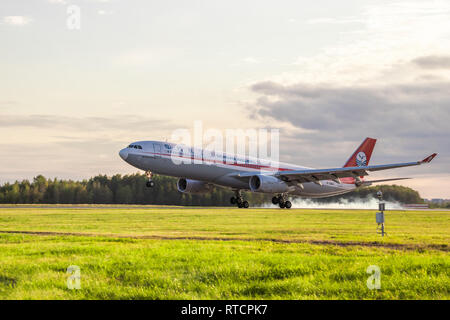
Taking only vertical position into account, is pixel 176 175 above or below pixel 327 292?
above

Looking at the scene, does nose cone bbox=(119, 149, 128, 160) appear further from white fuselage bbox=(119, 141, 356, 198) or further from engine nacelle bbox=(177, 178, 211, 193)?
engine nacelle bbox=(177, 178, 211, 193)

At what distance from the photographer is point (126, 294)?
12734 millimetres

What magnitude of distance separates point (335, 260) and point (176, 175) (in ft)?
101

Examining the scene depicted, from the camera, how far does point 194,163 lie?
1876 inches

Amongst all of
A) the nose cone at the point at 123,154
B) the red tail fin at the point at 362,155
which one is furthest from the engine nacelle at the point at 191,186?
the red tail fin at the point at 362,155

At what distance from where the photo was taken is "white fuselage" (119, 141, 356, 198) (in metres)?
44.7

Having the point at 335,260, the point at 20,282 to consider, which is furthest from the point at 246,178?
the point at 20,282

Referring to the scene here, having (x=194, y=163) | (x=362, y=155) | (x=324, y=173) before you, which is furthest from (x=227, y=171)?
(x=362, y=155)

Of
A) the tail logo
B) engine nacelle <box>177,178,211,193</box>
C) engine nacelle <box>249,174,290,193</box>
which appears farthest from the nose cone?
the tail logo

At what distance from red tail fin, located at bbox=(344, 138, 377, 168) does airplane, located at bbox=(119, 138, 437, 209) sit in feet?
30.0

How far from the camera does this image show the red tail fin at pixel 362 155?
229 feet
